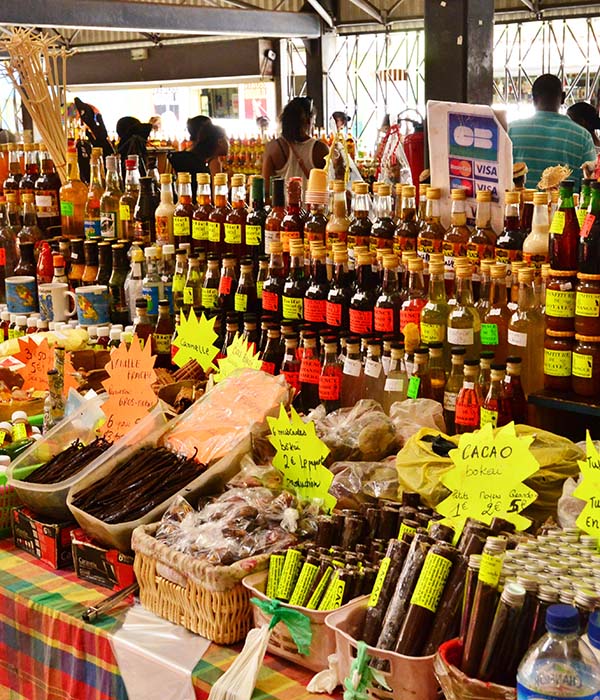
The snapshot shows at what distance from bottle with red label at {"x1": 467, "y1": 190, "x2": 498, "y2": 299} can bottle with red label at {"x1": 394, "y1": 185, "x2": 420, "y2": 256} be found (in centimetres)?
16

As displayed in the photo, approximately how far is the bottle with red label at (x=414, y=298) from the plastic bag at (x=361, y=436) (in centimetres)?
26

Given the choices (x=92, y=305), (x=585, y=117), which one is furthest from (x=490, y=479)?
(x=585, y=117)

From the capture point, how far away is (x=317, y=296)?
265 centimetres

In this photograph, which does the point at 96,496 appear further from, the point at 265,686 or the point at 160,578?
the point at 265,686

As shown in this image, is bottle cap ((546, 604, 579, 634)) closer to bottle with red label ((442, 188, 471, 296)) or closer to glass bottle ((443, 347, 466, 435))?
glass bottle ((443, 347, 466, 435))

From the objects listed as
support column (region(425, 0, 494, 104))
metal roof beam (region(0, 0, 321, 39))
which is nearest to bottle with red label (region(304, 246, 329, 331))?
support column (region(425, 0, 494, 104))

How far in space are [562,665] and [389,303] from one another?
1371 millimetres

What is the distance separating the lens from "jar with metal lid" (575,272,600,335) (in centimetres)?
209

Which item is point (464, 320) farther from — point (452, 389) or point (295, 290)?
point (295, 290)

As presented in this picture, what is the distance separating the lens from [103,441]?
95.0 inches

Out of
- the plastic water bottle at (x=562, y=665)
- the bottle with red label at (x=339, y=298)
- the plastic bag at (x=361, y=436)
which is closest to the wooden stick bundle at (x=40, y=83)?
the bottle with red label at (x=339, y=298)

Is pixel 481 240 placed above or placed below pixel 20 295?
above

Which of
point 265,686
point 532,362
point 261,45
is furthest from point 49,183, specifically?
point 261,45

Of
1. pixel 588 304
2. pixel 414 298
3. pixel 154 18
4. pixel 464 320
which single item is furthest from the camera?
pixel 154 18
